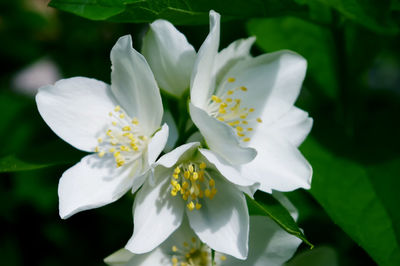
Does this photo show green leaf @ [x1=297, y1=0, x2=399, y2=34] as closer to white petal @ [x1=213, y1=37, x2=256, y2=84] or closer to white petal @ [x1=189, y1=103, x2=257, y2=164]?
white petal @ [x1=213, y1=37, x2=256, y2=84]

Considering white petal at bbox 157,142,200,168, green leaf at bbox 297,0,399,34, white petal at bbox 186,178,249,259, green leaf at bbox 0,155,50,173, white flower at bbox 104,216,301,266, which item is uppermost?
green leaf at bbox 297,0,399,34

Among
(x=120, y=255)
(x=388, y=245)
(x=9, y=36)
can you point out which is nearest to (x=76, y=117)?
(x=120, y=255)

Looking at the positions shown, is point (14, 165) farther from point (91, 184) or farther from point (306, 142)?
point (306, 142)

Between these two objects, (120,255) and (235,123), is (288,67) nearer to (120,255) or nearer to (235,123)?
(235,123)

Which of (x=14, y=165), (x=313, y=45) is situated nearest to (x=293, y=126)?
(x=313, y=45)

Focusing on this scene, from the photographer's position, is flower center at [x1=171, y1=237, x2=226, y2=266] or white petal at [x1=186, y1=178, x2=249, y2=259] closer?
white petal at [x1=186, y1=178, x2=249, y2=259]

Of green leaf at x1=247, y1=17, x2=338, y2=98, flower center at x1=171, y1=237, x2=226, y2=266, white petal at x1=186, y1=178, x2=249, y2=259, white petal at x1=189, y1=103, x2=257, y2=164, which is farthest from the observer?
green leaf at x1=247, y1=17, x2=338, y2=98

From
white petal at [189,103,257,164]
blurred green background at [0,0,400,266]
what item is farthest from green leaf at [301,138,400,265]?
white petal at [189,103,257,164]

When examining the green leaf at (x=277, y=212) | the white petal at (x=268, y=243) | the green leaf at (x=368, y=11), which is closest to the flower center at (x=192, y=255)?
the white petal at (x=268, y=243)
